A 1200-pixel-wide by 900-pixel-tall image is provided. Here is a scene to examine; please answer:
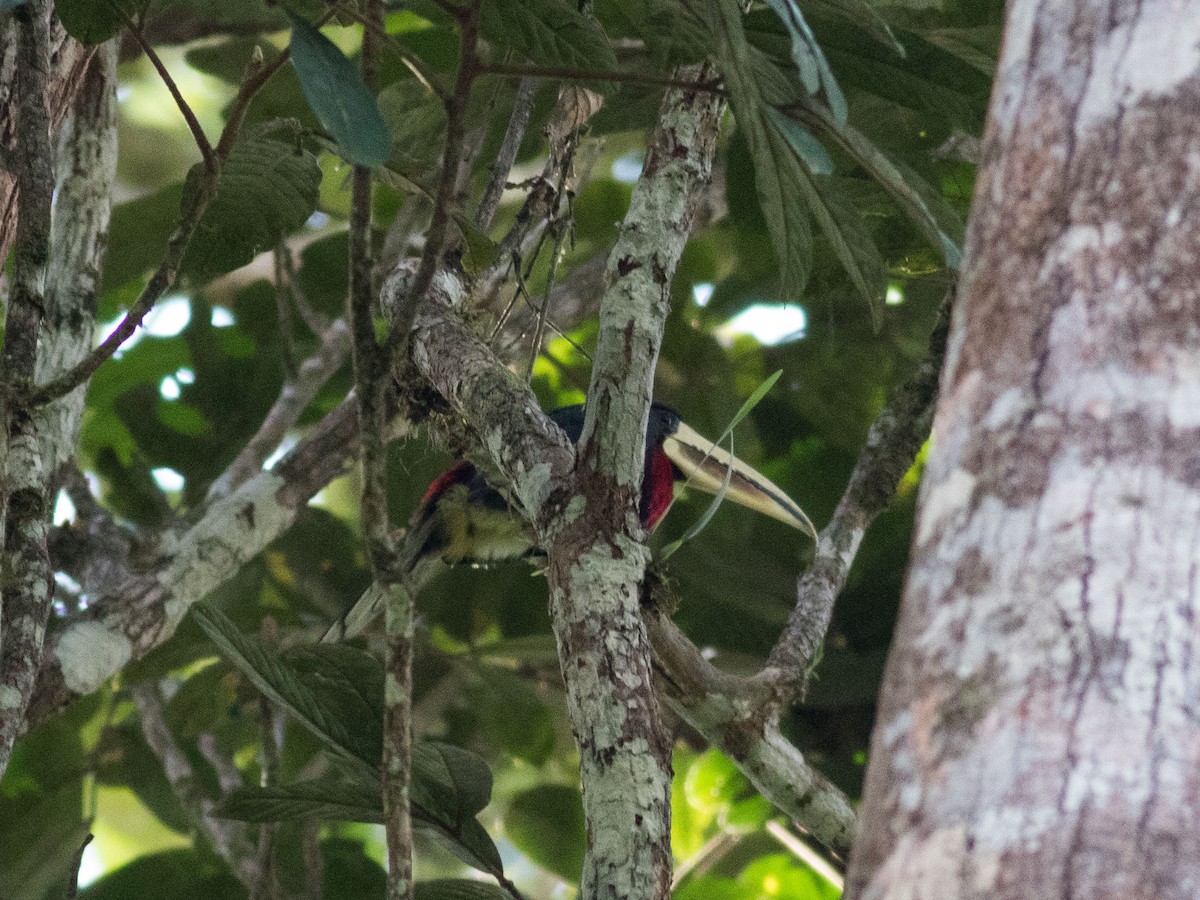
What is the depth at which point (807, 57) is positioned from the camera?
3.54 ft

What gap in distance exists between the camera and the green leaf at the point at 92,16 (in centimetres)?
138

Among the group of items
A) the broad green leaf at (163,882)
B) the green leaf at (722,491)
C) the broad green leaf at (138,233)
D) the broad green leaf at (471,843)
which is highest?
the broad green leaf at (138,233)

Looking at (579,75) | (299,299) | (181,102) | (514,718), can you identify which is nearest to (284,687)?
(181,102)

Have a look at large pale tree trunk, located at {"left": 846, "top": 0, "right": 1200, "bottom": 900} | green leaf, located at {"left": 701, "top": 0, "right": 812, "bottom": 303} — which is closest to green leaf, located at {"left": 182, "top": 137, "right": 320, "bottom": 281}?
green leaf, located at {"left": 701, "top": 0, "right": 812, "bottom": 303}

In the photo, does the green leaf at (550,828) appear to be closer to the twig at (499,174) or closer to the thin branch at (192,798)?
the thin branch at (192,798)

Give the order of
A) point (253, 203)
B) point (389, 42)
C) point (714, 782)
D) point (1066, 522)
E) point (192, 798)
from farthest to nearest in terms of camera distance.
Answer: point (714, 782), point (192, 798), point (253, 203), point (389, 42), point (1066, 522)

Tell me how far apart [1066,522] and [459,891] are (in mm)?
994

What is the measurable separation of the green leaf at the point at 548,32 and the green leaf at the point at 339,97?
0.95ft

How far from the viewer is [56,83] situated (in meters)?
1.66

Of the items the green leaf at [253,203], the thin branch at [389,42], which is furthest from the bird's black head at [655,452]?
the thin branch at [389,42]

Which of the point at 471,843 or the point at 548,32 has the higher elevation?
the point at 548,32

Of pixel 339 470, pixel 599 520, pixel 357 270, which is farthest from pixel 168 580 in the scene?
pixel 357 270

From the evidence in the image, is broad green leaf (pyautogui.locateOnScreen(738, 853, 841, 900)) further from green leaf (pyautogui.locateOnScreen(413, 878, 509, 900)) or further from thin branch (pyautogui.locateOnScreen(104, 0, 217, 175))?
thin branch (pyautogui.locateOnScreen(104, 0, 217, 175))

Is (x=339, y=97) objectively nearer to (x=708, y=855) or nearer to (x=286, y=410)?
(x=286, y=410)
